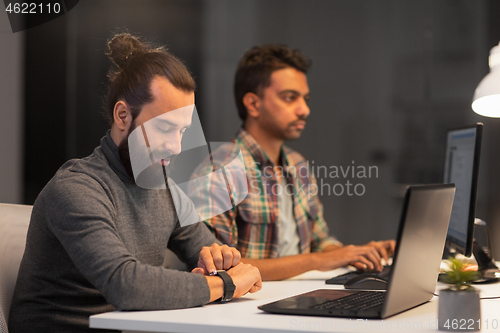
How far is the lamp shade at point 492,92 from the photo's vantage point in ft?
5.37

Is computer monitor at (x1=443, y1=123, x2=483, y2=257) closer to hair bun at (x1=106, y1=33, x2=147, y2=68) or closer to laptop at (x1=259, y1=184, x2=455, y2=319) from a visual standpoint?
laptop at (x1=259, y1=184, x2=455, y2=319)

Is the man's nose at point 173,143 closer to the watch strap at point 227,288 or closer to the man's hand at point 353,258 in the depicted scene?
the watch strap at point 227,288

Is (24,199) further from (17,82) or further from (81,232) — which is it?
(81,232)

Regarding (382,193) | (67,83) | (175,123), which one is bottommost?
(382,193)

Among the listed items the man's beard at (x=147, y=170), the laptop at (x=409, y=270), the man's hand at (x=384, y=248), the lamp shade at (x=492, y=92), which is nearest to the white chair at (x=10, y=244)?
the man's beard at (x=147, y=170)

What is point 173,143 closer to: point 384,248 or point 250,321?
A: point 250,321

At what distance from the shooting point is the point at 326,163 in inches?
127

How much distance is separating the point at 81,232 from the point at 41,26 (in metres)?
1.44

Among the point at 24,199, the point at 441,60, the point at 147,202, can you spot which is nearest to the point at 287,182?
the point at 147,202

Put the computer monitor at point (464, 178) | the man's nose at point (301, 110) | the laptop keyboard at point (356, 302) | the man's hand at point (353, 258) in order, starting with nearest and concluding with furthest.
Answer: the laptop keyboard at point (356, 302)
the computer monitor at point (464, 178)
the man's hand at point (353, 258)
the man's nose at point (301, 110)

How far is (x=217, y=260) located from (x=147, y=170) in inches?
11.8

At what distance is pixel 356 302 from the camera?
41.1 inches

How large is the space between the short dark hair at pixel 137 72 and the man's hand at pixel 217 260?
1.34ft

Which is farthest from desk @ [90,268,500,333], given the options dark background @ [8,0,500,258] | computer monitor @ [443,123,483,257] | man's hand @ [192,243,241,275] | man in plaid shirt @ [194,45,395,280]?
dark background @ [8,0,500,258]
